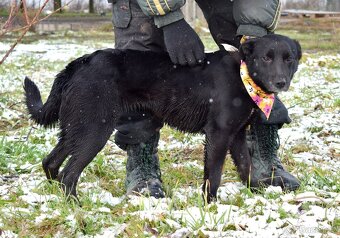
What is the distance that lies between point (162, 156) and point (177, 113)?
1070mm

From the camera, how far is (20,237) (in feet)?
7.79

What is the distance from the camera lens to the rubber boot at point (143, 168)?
327 centimetres

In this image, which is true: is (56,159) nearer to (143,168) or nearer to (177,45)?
(143,168)

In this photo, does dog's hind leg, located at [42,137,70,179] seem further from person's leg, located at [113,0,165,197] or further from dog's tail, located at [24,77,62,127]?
person's leg, located at [113,0,165,197]

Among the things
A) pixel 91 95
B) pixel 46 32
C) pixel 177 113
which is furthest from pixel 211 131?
pixel 46 32

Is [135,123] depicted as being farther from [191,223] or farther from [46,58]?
[46,58]

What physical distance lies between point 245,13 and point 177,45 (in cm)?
53

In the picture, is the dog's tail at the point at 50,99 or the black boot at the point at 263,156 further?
the black boot at the point at 263,156

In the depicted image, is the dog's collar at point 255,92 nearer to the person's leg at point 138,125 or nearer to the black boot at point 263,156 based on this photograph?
the black boot at point 263,156

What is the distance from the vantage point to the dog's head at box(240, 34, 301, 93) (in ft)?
9.78

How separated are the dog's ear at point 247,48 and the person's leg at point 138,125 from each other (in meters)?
0.55

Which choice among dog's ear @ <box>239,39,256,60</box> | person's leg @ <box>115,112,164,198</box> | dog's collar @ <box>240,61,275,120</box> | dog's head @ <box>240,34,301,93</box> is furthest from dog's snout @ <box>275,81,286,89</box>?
person's leg @ <box>115,112,164,198</box>

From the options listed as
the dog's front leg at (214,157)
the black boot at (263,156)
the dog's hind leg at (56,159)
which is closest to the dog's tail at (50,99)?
the dog's hind leg at (56,159)

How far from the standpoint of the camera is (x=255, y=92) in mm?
2994
